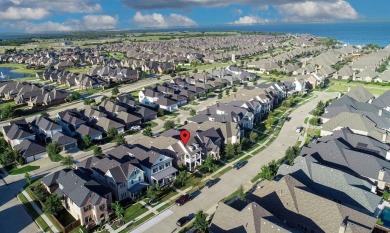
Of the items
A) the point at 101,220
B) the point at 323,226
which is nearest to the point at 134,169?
the point at 101,220

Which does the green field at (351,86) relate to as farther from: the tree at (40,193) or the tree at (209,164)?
the tree at (40,193)

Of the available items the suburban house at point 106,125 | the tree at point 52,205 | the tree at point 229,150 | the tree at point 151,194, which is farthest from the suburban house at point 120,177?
the suburban house at point 106,125

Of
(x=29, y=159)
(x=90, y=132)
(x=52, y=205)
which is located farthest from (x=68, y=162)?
(x=52, y=205)

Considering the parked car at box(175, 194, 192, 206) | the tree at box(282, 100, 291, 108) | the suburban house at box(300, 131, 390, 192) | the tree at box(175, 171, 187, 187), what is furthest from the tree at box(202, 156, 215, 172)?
the tree at box(282, 100, 291, 108)

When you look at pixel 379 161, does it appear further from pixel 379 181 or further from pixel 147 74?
pixel 147 74

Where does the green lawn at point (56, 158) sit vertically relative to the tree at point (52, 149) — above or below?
below
